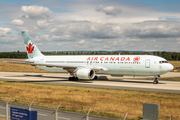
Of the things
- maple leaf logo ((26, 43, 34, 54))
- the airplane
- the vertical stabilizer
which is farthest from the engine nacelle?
maple leaf logo ((26, 43, 34, 54))

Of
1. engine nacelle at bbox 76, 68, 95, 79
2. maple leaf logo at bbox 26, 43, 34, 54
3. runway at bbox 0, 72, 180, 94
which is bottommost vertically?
runway at bbox 0, 72, 180, 94

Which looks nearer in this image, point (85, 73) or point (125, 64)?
point (125, 64)

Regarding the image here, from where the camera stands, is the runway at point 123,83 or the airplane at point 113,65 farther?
the airplane at point 113,65

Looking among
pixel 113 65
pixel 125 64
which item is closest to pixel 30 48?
pixel 113 65

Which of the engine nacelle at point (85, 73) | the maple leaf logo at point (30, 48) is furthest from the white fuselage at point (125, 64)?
the maple leaf logo at point (30, 48)

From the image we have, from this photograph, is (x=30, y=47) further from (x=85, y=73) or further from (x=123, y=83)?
(x=123, y=83)

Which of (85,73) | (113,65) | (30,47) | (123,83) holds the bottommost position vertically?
(123,83)

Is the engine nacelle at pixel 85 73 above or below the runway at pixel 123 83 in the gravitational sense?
above

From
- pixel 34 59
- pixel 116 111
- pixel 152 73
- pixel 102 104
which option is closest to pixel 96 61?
pixel 152 73

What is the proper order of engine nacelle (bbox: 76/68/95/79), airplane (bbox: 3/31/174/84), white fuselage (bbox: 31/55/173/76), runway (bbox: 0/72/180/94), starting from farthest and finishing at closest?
engine nacelle (bbox: 76/68/95/79) → airplane (bbox: 3/31/174/84) → white fuselage (bbox: 31/55/173/76) → runway (bbox: 0/72/180/94)

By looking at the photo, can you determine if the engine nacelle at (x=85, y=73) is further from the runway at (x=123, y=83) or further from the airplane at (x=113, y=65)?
the runway at (x=123, y=83)

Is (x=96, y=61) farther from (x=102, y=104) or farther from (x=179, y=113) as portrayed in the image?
(x=179, y=113)

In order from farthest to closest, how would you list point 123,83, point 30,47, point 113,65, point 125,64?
point 30,47 → point 113,65 → point 125,64 → point 123,83

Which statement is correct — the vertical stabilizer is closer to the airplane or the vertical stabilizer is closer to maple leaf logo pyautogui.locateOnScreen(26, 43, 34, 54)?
maple leaf logo pyautogui.locateOnScreen(26, 43, 34, 54)
